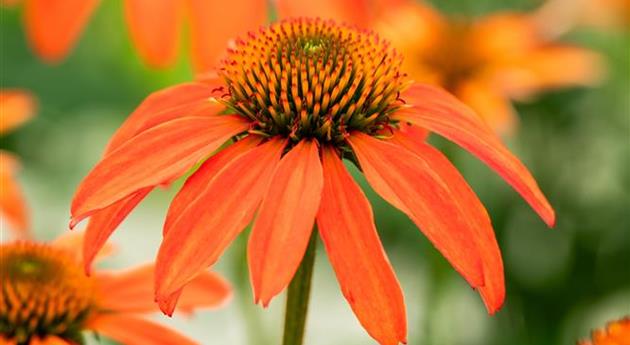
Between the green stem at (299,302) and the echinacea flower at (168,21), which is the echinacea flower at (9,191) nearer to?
the echinacea flower at (168,21)

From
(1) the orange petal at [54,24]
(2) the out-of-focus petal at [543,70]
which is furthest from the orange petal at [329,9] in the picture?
(2) the out-of-focus petal at [543,70]

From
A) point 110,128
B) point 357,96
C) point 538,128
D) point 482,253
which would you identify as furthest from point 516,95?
point 482,253

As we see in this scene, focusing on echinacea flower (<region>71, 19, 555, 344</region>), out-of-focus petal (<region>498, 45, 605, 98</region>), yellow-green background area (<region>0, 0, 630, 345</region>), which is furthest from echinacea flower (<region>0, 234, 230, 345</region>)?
out-of-focus petal (<region>498, 45, 605, 98</region>)

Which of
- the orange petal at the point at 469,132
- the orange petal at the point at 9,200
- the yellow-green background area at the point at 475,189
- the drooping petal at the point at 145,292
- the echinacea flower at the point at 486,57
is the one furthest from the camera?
the echinacea flower at the point at 486,57

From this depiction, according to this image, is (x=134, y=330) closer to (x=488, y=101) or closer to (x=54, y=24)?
(x=54, y=24)

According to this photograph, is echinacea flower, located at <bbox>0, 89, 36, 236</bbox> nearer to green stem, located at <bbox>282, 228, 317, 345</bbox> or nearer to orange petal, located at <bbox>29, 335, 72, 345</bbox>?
orange petal, located at <bbox>29, 335, 72, 345</bbox>

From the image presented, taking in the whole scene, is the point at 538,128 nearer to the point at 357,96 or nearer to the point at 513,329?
the point at 513,329
